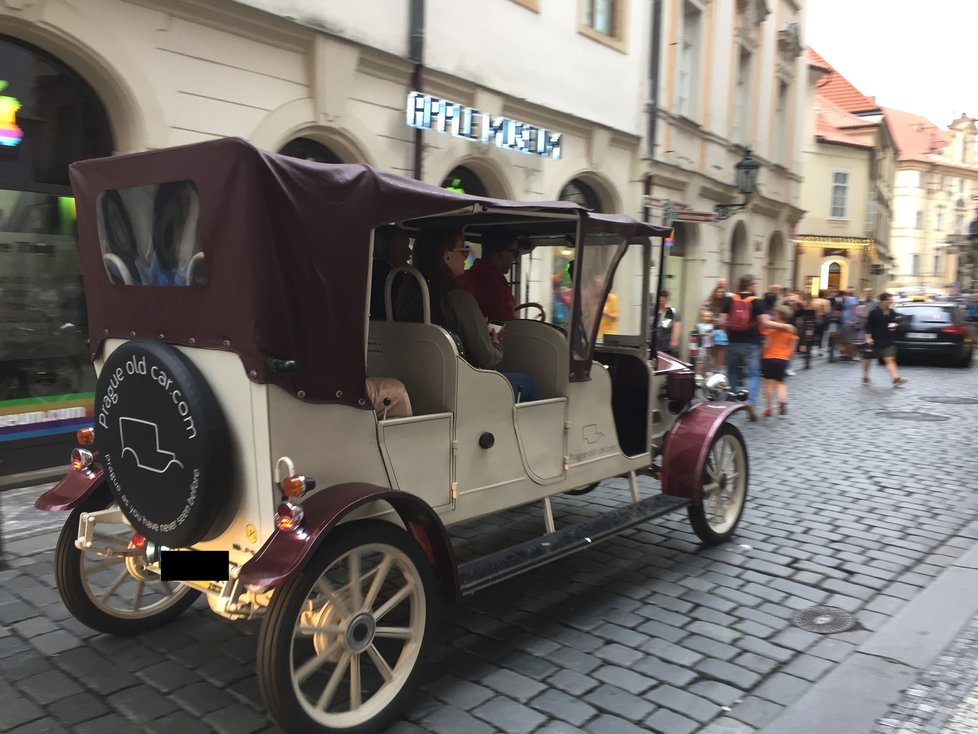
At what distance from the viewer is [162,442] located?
2.99 meters

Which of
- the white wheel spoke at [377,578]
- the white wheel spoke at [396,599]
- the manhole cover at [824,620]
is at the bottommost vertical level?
the manhole cover at [824,620]

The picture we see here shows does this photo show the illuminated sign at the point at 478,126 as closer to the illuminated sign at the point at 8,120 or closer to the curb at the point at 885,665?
the illuminated sign at the point at 8,120

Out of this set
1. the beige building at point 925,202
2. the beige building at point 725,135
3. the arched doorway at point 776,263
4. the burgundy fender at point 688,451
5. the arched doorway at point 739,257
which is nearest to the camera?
the burgundy fender at point 688,451

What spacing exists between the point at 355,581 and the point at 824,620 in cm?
259

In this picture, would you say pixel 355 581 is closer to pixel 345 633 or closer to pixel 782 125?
pixel 345 633

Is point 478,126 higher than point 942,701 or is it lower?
higher

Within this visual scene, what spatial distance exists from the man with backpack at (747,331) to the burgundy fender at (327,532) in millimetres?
7466

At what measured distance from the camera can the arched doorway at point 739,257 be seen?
19656 millimetres

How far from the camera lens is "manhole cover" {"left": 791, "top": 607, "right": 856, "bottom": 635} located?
4036 mm

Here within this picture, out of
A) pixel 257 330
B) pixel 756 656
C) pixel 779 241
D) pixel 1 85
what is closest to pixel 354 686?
pixel 257 330

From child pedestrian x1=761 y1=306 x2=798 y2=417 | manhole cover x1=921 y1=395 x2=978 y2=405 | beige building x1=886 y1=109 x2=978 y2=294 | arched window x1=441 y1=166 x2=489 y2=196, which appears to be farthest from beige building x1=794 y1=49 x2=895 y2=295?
beige building x1=886 y1=109 x2=978 y2=294

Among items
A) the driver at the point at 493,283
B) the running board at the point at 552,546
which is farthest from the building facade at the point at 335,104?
the running board at the point at 552,546

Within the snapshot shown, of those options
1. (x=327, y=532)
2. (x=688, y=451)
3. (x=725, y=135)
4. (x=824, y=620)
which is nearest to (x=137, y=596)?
(x=327, y=532)

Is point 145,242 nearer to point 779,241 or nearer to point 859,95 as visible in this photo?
point 779,241
